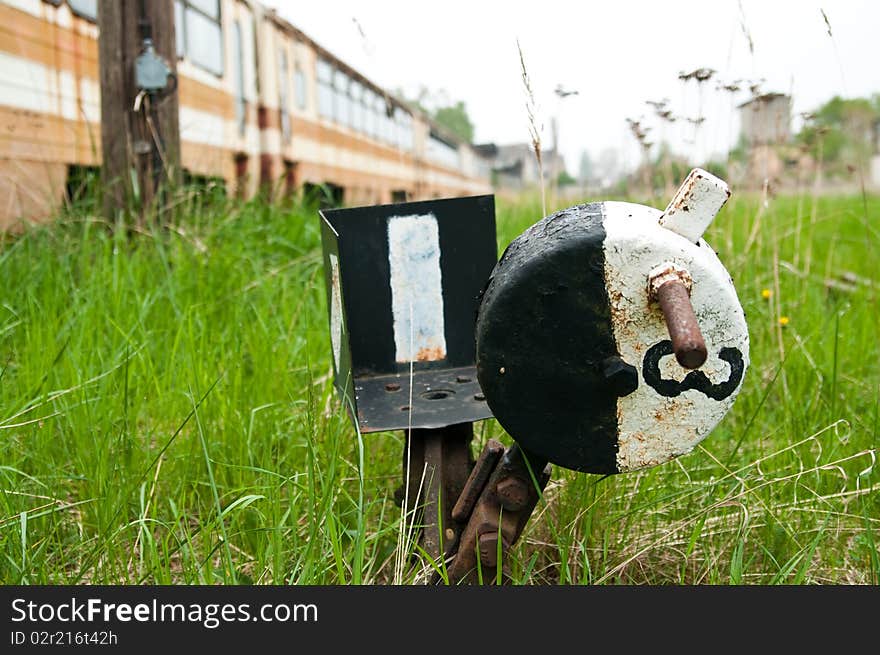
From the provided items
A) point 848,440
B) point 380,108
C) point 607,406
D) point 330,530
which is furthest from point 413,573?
point 380,108

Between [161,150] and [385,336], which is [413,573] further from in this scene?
[161,150]

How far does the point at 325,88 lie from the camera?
9547 millimetres

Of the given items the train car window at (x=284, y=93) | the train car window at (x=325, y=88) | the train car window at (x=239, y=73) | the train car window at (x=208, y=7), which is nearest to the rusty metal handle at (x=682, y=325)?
the train car window at (x=208, y=7)

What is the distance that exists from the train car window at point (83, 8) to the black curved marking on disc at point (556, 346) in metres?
4.27

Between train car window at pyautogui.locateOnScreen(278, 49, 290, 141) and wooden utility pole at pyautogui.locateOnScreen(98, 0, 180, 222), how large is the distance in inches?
185

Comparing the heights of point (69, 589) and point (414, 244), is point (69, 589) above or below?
below

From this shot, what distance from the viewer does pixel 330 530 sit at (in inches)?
44.6

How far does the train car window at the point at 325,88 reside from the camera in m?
9.24

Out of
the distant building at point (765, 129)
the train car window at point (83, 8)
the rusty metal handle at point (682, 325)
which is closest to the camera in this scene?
the rusty metal handle at point (682, 325)

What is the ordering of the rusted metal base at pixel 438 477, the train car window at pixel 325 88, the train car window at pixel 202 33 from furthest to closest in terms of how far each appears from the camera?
the train car window at pixel 325 88
the train car window at pixel 202 33
the rusted metal base at pixel 438 477

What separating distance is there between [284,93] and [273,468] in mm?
6980

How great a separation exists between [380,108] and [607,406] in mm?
11597

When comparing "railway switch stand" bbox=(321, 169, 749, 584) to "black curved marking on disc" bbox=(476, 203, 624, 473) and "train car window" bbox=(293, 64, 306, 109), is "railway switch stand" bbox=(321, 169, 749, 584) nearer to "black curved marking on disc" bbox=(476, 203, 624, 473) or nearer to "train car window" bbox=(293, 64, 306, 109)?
"black curved marking on disc" bbox=(476, 203, 624, 473)

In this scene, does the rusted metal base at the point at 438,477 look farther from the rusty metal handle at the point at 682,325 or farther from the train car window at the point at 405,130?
the train car window at the point at 405,130
